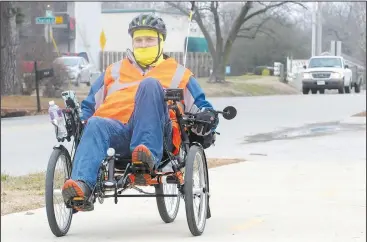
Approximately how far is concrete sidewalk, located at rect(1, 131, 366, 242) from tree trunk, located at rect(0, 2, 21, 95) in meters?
18.0

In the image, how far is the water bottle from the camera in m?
6.85

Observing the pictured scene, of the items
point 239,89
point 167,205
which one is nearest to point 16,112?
point 239,89

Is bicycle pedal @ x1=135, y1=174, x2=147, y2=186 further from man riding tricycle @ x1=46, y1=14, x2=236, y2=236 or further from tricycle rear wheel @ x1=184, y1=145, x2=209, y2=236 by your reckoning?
tricycle rear wheel @ x1=184, y1=145, x2=209, y2=236

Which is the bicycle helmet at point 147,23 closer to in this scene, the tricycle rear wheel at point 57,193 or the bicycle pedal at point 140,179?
the tricycle rear wheel at point 57,193

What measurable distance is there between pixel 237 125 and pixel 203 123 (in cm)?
1509

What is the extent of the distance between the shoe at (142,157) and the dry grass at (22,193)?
6.90 ft

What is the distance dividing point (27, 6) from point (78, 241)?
29.8 meters

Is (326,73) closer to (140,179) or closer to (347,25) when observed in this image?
(347,25)

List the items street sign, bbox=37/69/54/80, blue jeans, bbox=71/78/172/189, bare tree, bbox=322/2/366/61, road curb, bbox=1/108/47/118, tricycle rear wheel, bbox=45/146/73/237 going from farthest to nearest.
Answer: bare tree, bbox=322/2/366/61, street sign, bbox=37/69/54/80, road curb, bbox=1/108/47/118, tricycle rear wheel, bbox=45/146/73/237, blue jeans, bbox=71/78/172/189

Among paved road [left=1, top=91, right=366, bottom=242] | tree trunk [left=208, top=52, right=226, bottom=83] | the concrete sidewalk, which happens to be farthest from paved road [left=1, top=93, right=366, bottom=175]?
tree trunk [left=208, top=52, right=226, bottom=83]

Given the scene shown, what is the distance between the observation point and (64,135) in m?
6.94

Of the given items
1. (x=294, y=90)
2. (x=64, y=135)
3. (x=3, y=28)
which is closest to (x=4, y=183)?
(x=64, y=135)

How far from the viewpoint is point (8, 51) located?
29.8 meters

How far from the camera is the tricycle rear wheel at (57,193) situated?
6663 mm
